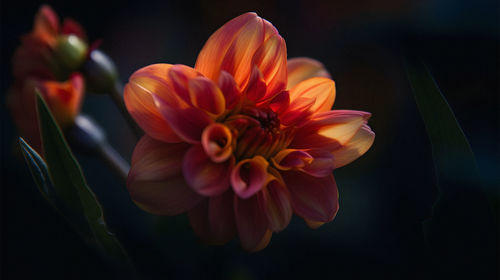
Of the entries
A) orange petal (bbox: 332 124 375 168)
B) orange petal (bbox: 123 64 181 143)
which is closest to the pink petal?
orange petal (bbox: 123 64 181 143)

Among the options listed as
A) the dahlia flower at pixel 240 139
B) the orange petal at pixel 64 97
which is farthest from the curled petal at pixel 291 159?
the orange petal at pixel 64 97

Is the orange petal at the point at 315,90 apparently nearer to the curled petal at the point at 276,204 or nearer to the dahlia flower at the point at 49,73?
the curled petal at the point at 276,204

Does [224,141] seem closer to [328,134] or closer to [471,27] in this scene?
[328,134]

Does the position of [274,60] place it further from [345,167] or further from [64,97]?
[345,167]

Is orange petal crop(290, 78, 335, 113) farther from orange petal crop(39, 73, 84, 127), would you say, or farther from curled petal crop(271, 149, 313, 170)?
orange petal crop(39, 73, 84, 127)

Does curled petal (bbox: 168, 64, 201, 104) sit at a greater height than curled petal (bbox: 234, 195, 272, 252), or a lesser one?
greater

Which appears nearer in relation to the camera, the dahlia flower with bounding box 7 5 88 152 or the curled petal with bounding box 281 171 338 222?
the curled petal with bounding box 281 171 338 222

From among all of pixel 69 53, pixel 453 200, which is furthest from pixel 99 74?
pixel 453 200
